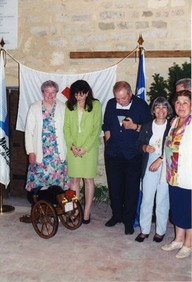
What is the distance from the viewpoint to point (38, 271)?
9.75ft

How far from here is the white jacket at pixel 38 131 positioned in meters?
3.98

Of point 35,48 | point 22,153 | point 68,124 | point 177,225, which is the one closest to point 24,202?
point 22,153

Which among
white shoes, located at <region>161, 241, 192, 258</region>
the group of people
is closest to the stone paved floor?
white shoes, located at <region>161, 241, 192, 258</region>

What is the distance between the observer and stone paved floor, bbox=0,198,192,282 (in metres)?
2.91

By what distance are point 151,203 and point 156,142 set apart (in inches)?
23.1

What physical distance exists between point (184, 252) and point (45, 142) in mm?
1796

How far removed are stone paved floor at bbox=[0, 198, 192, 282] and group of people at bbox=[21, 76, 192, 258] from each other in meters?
0.16

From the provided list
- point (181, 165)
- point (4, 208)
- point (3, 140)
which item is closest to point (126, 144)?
point (181, 165)

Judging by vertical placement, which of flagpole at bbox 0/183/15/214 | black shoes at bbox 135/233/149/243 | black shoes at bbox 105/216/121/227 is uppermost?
flagpole at bbox 0/183/15/214

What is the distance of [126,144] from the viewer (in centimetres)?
375

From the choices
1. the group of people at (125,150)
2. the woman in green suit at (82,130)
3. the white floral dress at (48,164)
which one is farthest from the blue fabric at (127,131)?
the white floral dress at (48,164)

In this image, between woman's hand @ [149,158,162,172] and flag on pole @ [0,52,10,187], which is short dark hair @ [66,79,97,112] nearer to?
woman's hand @ [149,158,162,172]

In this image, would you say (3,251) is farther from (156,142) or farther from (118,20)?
(118,20)

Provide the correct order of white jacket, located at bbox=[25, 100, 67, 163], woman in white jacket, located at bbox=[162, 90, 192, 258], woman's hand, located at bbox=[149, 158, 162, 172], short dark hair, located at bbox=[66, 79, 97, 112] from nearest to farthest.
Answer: woman in white jacket, located at bbox=[162, 90, 192, 258], woman's hand, located at bbox=[149, 158, 162, 172], short dark hair, located at bbox=[66, 79, 97, 112], white jacket, located at bbox=[25, 100, 67, 163]
